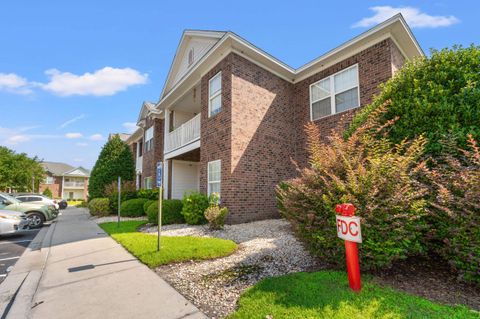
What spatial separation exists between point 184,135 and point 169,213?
16.6ft

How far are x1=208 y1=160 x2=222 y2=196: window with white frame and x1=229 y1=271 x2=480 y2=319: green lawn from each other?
7298 mm

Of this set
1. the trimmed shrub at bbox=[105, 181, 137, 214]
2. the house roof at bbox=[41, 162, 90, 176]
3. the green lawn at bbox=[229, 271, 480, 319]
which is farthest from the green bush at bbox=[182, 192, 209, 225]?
the house roof at bbox=[41, 162, 90, 176]

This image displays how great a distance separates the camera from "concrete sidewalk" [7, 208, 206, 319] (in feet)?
11.7

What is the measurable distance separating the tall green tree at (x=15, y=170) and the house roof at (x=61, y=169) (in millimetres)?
20260

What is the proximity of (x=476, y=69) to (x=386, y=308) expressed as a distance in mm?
4506

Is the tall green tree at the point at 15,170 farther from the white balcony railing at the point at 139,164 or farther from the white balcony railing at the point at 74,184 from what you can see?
the white balcony railing at the point at 74,184

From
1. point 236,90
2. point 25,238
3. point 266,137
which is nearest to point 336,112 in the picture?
point 266,137

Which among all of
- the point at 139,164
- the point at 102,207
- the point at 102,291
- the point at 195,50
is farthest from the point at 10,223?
the point at 139,164

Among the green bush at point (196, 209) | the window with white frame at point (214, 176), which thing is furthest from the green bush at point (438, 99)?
the green bush at point (196, 209)

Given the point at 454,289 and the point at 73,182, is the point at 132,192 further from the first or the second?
the point at 73,182

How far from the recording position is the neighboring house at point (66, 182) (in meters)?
56.6

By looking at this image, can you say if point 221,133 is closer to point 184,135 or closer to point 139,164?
point 184,135

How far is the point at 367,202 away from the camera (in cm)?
A: 395

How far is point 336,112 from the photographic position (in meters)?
10.7
